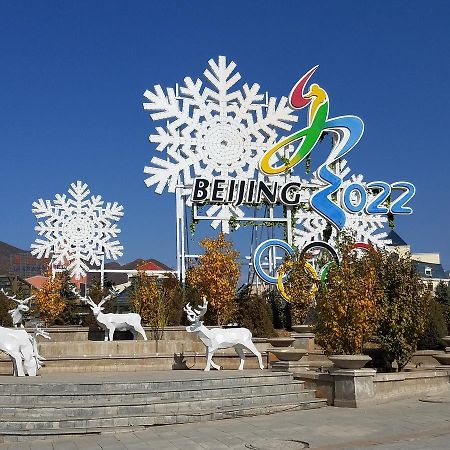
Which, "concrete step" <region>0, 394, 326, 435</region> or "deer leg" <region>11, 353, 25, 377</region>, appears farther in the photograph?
"deer leg" <region>11, 353, 25, 377</region>

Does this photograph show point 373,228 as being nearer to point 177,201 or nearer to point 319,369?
point 177,201

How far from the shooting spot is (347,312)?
14281 millimetres

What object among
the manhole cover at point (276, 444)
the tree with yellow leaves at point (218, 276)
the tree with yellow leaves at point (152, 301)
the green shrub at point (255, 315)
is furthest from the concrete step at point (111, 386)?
the tree with yellow leaves at point (218, 276)

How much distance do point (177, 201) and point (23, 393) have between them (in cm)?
1917

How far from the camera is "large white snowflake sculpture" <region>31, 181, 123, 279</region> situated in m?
34.1

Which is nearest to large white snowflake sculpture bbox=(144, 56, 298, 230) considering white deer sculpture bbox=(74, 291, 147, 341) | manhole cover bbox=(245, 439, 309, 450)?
white deer sculpture bbox=(74, 291, 147, 341)

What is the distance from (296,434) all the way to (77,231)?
87.0 feet

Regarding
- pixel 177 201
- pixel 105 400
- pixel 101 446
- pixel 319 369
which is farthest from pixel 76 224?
pixel 101 446

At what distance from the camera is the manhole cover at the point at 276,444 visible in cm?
901

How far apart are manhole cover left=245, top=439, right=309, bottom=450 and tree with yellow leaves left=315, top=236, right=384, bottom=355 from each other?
16.7ft

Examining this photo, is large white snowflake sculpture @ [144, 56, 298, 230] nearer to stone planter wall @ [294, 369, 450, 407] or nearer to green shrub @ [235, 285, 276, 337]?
green shrub @ [235, 285, 276, 337]

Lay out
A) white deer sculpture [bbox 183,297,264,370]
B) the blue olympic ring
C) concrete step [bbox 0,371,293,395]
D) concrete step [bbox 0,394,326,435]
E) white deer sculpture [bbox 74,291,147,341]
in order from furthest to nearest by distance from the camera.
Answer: the blue olympic ring, white deer sculpture [bbox 74,291,147,341], white deer sculpture [bbox 183,297,264,370], concrete step [bbox 0,371,293,395], concrete step [bbox 0,394,326,435]

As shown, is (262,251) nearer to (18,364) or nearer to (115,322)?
(115,322)

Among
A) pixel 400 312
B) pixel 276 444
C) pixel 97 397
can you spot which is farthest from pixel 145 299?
pixel 276 444
